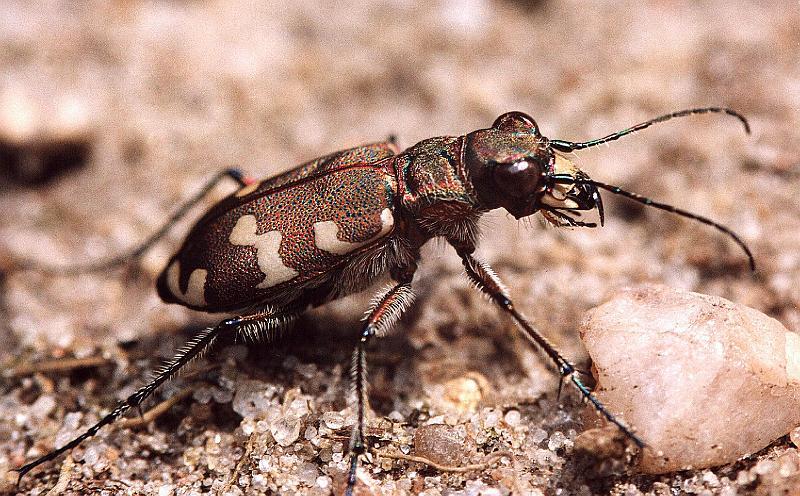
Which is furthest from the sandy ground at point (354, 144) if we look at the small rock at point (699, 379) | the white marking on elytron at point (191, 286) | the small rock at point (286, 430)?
the white marking on elytron at point (191, 286)

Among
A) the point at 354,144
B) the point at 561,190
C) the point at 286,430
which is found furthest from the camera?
the point at 354,144

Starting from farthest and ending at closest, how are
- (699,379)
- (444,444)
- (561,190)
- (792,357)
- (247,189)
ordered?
(247,189) → (561,190) → (444,444) → (792,357) → (699,379)

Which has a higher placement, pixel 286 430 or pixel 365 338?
pixel 365 338

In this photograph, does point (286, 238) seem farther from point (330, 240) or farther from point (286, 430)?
point (286, 430)

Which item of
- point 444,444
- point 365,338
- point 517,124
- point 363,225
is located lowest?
point 444,444

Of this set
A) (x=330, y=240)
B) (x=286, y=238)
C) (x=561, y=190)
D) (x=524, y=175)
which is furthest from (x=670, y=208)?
(x=286, y=238)

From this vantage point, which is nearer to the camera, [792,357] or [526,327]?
[792,357]

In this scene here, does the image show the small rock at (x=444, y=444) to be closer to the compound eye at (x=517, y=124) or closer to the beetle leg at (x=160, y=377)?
the beetle leg at (x=160, y=377)
